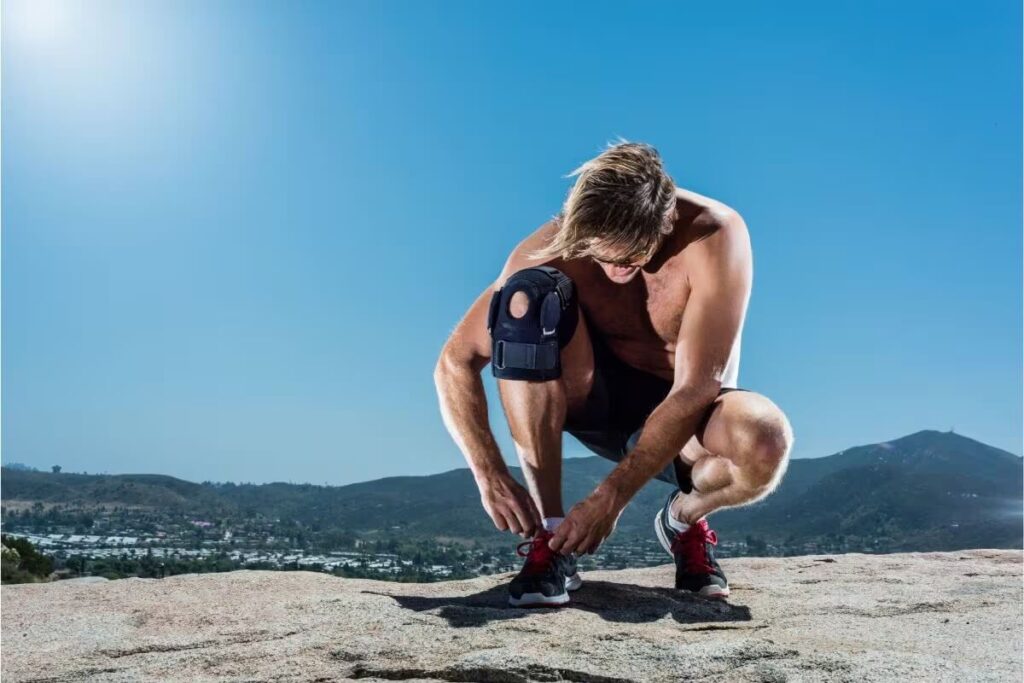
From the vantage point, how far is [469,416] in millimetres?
3330

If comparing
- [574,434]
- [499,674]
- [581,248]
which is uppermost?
[581,248]

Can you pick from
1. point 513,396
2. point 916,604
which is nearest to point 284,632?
point 513,396

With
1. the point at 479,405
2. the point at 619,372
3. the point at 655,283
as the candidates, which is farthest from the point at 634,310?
the point at 479,405

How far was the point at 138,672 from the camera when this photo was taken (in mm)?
2162

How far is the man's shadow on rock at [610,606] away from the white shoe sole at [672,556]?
0.07 metres

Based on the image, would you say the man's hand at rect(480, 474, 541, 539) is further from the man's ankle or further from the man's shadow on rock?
the man's shadow on rock

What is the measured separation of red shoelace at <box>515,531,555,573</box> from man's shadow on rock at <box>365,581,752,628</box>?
0.45 feet

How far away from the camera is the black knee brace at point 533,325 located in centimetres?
300

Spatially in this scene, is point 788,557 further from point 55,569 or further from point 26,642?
point 55,569

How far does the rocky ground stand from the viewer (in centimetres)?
204

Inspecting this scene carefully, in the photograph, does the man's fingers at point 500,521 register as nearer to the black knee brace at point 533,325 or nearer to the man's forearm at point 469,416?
the man's forearm at point 469,416

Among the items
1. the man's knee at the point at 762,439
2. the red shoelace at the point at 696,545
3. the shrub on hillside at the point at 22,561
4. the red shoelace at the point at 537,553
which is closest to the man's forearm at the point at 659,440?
the man's knee at the point at 762,439

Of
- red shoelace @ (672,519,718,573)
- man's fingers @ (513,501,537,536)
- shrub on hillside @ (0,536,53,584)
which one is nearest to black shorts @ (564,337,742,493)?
red shoelace @ (672,519,718,573)

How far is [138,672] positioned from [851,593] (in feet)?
8.70
